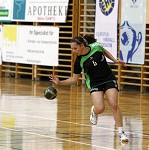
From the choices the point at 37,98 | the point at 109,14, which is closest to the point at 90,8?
the point at 109,14

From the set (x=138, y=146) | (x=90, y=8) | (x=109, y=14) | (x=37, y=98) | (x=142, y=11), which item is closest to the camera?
(x=138, y=146)

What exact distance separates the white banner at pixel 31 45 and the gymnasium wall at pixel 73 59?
31 centimetres

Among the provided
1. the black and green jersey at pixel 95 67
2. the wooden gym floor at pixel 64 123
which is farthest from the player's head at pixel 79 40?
the wooden gym floor at pixel 64 123

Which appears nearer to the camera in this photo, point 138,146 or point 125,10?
point 138,146

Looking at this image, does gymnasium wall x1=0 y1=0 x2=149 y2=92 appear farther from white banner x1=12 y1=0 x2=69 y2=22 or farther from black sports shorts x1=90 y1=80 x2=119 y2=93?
black sports shorts x1=90 y1=80 x2=119 y2=93

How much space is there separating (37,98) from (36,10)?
851 cm

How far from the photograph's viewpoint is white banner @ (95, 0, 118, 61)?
25.1 meters

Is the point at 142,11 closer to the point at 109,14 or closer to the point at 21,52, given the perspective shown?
the point at 109,14

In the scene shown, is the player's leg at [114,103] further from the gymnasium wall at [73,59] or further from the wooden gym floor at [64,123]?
the gymnasium wall at [73,59]

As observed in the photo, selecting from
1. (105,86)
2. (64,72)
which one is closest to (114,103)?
(105,86)

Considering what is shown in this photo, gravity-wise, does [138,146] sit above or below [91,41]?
below

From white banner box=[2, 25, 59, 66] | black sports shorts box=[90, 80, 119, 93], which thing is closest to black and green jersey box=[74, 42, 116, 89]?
black sports shorts box=[90, 80, 119, 93]

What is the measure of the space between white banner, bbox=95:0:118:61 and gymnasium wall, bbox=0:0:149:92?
2.19ft

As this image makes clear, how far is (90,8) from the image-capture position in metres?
27.5
